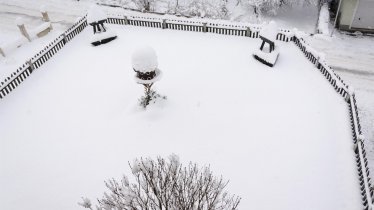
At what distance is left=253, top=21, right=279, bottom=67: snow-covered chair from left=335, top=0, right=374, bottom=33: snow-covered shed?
400 inches

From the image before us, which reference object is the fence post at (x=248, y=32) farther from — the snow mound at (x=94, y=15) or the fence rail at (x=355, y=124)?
the snow mound at (x=94, y=15)

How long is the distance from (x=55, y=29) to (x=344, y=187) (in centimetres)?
2161

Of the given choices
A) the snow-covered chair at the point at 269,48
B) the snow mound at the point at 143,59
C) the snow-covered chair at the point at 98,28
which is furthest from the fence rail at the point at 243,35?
the snow mound at the point at 143,59

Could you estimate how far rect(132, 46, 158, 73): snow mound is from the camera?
11078 mm

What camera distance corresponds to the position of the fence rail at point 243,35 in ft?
32.7

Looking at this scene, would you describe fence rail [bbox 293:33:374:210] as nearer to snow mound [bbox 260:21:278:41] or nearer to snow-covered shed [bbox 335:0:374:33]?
snow mound [bbox 260:21:278:41]

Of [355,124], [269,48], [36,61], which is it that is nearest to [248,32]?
[269,48]

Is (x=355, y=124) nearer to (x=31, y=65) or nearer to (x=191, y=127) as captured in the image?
(x=191, y=127)

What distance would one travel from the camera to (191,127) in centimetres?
1188

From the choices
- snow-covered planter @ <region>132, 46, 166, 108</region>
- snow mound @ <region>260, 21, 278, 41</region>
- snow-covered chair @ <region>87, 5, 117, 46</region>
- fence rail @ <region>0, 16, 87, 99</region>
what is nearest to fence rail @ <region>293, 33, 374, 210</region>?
snow mound @ <region>260, 21, 278, 41</region>

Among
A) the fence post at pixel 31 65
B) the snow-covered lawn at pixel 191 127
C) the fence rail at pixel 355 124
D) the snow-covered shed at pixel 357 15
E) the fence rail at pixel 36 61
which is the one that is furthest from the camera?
the snow-covered shed at pixel 357 15

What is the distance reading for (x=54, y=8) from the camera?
25.8 meters

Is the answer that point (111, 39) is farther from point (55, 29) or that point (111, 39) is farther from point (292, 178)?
point (292, 178)

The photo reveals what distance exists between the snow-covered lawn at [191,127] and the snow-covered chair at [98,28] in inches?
45.2
